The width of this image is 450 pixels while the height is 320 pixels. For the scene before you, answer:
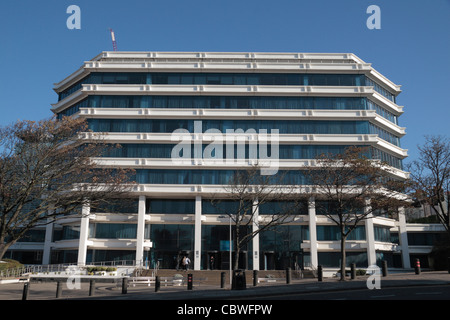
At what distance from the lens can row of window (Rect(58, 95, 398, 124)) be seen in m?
47.9

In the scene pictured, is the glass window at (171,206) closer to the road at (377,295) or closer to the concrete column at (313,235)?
the concrete column at (313,235)

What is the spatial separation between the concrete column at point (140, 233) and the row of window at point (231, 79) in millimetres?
14458

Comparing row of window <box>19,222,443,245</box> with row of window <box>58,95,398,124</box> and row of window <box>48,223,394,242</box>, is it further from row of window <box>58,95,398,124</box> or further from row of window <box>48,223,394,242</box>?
row of window <box>58,95,398,124</box>

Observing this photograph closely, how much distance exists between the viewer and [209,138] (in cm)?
4619

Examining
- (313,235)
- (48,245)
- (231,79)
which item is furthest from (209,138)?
(48,245)

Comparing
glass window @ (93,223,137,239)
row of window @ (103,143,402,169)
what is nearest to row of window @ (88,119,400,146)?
row of window @ (103,143,402,169)

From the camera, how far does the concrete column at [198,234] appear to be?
43156 millimetres

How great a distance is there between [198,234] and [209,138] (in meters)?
10.7

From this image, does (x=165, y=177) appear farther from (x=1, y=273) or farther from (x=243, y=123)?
(x=1, y=273)

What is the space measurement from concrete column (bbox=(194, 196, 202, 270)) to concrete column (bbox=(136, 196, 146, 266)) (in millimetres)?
5684

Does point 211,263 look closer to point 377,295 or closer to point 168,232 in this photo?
point 168,232

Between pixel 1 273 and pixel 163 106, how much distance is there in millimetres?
23662

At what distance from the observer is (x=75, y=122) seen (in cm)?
2603
